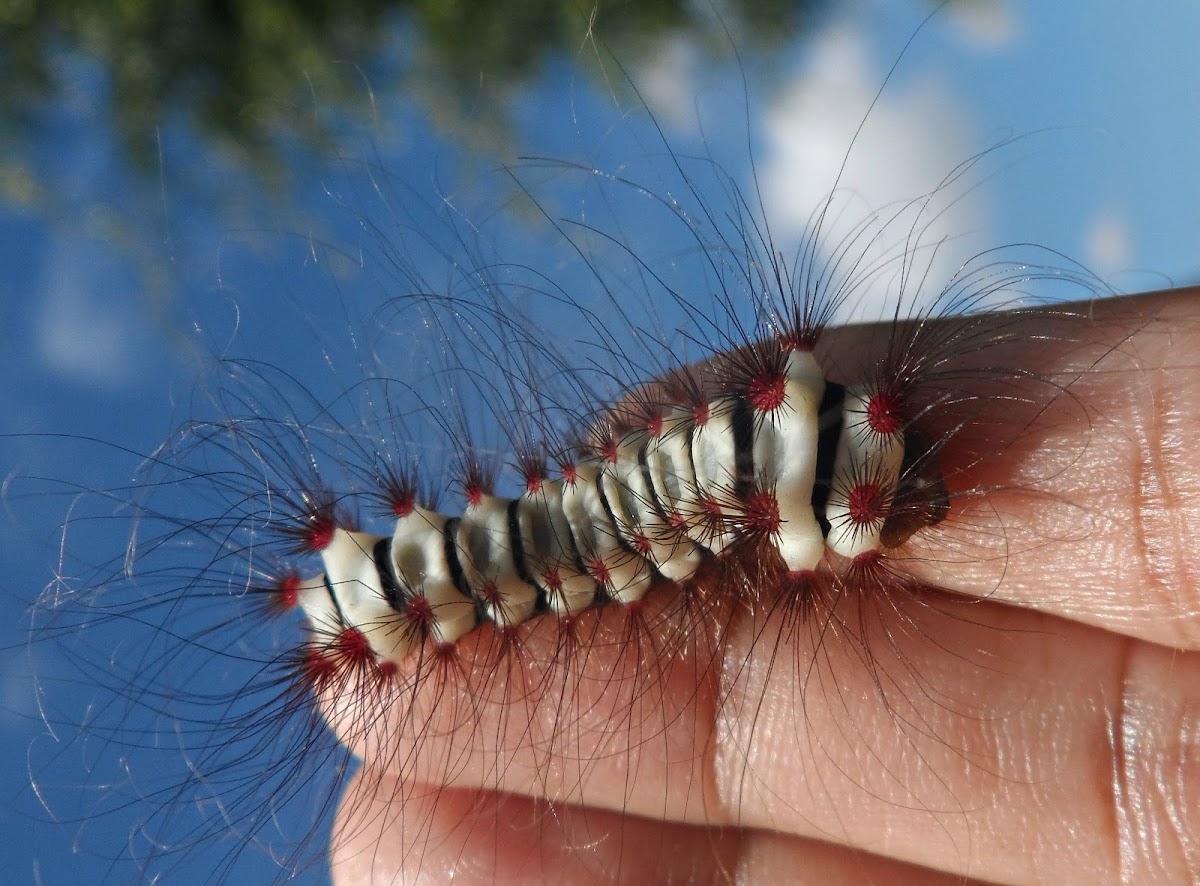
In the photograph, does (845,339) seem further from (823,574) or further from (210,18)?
(210,18)

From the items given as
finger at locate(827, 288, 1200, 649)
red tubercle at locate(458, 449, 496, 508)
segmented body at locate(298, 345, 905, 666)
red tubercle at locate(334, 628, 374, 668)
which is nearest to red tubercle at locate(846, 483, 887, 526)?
segmented body at locate(298, 345, 905, 666)

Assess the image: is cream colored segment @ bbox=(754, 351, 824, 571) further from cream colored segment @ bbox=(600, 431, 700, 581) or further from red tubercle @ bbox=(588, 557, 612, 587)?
red tubercle @ bbox=(588, 557, 612, 587)

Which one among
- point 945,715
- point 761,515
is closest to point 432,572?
point 761,515

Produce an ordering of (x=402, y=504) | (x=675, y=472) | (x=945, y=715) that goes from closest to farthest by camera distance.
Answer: (x=675, y=472) < (x=945, y=715) < (x=402, y=504)

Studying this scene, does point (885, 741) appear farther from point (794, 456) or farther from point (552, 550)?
point (552, 550)

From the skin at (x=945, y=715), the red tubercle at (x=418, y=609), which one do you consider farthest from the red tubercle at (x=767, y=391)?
the red tubercle at (x=418, y=609)
